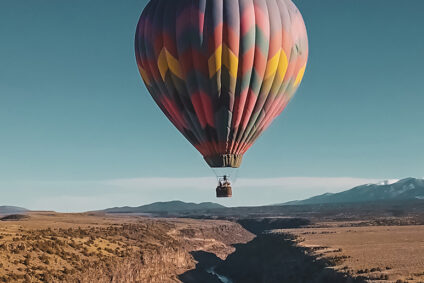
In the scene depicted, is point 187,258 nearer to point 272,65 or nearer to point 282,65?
point 282,65

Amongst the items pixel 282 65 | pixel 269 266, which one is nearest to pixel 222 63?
pixel 282 65

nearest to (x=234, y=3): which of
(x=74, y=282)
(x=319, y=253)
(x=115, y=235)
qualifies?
(x=74, y=282)

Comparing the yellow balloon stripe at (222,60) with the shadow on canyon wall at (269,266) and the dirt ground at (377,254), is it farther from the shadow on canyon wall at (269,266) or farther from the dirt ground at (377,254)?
the shadow on canyon wall at (269,266)

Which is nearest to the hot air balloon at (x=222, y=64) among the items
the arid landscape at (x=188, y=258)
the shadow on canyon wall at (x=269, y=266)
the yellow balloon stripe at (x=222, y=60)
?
the yellow balloon stripe at (x=222, y=60)

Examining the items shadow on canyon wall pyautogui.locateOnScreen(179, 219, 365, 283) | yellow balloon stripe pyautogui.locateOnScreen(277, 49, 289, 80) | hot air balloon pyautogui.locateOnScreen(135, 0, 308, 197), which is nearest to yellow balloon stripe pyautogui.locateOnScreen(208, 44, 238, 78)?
hot air balloon pyautogui.locateOnScreen(135, 0, 308, 197)

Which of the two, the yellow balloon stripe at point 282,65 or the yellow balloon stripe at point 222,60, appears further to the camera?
the yellow balloon stripe at point 282,65

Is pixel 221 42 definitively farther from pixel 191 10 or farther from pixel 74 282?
pixel 74 282
